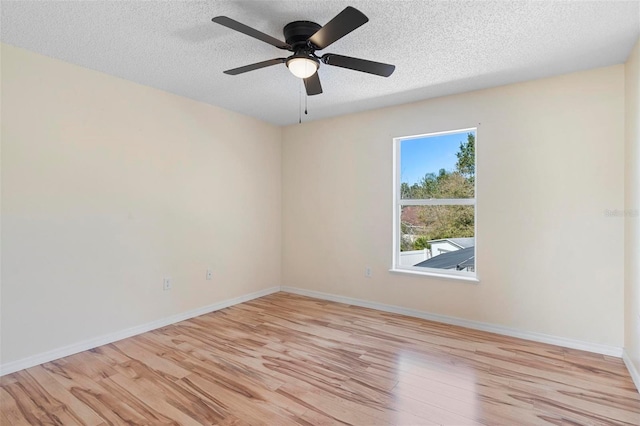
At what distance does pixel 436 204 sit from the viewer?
3588 millimetres

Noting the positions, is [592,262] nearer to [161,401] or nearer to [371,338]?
[371,338]

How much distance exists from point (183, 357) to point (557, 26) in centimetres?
364

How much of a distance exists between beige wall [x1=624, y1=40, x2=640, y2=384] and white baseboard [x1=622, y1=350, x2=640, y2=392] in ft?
0.10

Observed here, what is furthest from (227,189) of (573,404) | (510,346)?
(573,404)

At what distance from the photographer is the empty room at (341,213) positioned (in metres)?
2.03

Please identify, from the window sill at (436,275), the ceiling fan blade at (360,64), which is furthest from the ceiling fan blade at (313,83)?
the window sill at (436,275)

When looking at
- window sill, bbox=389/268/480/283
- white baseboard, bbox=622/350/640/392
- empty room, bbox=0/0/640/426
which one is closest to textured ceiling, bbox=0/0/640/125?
empty room, bbox=0/0/640/426

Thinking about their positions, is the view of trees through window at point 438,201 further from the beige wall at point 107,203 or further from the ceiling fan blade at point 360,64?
the beige wall at point 107,203

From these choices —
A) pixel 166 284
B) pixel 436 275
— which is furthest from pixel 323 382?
pixel 166 284

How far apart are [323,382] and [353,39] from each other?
2.45 meters

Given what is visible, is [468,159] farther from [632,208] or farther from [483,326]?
[483,326]

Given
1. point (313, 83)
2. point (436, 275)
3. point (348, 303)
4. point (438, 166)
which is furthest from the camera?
point (348, 303)

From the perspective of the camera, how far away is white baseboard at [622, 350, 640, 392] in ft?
7.13

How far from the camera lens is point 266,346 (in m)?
2.86
